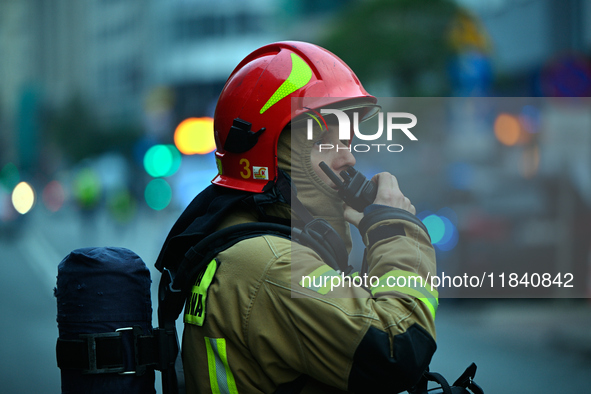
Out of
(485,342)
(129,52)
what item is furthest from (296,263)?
(129,52)

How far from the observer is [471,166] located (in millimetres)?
12484

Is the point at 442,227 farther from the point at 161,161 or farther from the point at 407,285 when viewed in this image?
the point at 161,161

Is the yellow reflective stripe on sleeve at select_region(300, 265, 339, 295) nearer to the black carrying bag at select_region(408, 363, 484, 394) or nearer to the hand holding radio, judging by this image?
the hand holding radio

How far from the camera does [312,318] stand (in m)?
1.96

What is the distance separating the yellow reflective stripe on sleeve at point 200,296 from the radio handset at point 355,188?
20.5 inches

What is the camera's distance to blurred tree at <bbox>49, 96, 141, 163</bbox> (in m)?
59.3

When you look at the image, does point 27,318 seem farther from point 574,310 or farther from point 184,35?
point 184,35

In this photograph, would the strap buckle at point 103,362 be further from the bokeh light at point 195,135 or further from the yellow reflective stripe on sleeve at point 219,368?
the bokeh light at point 195,135

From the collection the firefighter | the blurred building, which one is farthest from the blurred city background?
the firefighter

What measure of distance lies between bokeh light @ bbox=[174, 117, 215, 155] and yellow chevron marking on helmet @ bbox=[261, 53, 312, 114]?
20719 millimetres

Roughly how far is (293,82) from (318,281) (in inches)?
32.0

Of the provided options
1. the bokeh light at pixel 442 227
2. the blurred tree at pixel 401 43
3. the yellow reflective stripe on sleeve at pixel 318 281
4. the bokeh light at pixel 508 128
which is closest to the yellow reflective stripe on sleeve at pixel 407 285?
the yellow reflective stripe on sleeve at pixel 318 281

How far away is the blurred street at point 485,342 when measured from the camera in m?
6.40

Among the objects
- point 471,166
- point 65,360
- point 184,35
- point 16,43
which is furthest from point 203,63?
point 16,43
